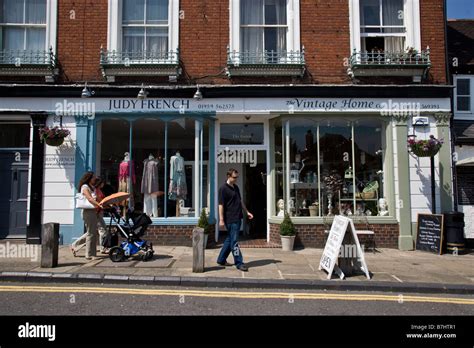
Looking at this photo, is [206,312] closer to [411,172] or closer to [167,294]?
[167,294]

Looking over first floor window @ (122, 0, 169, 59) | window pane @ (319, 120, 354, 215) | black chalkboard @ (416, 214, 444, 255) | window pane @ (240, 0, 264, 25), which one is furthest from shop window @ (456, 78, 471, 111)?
first floor window @ (122, 0, 169, 59)

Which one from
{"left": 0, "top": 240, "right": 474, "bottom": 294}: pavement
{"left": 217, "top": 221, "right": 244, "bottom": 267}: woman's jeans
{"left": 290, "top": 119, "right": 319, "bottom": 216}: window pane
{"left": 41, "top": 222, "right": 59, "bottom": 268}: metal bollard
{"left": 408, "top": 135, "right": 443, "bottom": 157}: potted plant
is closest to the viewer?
{"left": 0, "top": 240, "right": 474, "bottom": 294}: pavement

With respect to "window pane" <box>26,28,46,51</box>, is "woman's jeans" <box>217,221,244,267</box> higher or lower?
lower

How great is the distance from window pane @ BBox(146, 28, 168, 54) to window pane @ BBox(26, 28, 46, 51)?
116 inches

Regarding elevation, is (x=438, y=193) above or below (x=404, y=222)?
above

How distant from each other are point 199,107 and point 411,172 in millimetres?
6112

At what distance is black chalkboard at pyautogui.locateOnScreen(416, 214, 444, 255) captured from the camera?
9.70m

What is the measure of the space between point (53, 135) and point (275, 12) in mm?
7062

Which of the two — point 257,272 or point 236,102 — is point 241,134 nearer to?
point 236,102

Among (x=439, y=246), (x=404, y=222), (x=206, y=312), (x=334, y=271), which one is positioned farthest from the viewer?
(x=404, y=222)

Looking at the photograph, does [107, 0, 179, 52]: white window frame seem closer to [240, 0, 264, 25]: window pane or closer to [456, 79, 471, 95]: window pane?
[240, 0, 264, 25]: window pane

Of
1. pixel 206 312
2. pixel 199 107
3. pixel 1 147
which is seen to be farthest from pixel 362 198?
pixel 1 147

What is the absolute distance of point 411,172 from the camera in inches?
414

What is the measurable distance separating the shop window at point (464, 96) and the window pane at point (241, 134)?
6.42 metres
